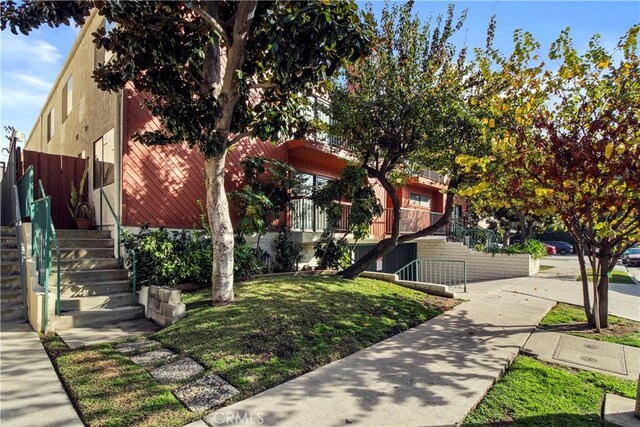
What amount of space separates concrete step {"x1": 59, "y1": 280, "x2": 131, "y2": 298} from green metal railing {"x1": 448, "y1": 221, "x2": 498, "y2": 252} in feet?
50.5

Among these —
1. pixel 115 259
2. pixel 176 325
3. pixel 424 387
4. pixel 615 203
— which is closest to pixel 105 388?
pixel 176 325

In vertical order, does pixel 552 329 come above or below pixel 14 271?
below

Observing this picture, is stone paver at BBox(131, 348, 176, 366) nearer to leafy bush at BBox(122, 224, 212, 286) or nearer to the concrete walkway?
the concrete walkway

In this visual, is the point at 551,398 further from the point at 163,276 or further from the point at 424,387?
the point at 163,276

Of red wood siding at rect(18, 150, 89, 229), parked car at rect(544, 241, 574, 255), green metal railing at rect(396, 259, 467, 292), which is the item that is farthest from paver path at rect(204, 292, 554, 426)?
parked car at rect(544, 241, 574, 255)

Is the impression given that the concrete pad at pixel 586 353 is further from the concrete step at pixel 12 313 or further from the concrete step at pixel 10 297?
the concrete step at pixel 10 297

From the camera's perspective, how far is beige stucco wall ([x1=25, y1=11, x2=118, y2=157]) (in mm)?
9555

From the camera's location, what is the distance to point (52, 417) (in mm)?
3271

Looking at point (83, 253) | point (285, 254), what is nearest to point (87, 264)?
point (83, 253)

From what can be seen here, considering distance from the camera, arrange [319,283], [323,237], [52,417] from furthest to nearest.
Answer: [323,237] < [319,283] < [52,417]

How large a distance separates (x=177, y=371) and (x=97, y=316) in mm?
2915

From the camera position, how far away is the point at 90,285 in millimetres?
6938

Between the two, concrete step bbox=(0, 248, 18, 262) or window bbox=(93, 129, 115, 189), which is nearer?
concrete step bbox=(0, 248, 18, 262)

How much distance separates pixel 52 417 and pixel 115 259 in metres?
5.06
